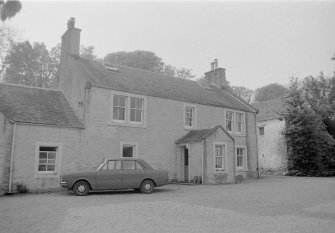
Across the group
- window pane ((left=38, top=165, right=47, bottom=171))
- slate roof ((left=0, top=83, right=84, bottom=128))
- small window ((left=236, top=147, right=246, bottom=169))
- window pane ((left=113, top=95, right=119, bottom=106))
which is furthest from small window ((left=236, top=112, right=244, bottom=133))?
window pane ((left=38, top=165, right=47, bottom=171))

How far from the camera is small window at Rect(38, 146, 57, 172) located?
16984 millimetres

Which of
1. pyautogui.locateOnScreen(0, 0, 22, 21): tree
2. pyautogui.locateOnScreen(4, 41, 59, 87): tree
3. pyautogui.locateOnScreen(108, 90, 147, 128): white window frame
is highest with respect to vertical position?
pyautogui.locateOnScreen(4, 41, 59, 87): tree

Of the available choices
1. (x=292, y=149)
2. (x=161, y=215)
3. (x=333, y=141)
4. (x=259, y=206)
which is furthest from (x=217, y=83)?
(x=161, y=215)

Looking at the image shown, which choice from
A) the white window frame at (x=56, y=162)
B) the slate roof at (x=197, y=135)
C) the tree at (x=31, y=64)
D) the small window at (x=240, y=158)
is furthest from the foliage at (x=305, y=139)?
the tree at (x=31, y=64)

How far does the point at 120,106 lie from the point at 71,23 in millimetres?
6914

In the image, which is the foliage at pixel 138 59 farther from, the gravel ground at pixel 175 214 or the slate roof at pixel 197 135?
the gravel ground at pixel 175 214

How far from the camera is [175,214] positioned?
988 cm

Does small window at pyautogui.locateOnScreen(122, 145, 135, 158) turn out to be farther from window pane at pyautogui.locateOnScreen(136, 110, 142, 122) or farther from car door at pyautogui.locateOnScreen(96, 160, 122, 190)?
car door at pyautogui.locateOnScreen(96, 160, 122, 190)

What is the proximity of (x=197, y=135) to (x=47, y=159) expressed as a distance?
9375mm

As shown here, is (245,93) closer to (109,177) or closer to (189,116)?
(189,116)

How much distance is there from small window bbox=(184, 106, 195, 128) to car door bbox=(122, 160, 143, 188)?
8415 mm

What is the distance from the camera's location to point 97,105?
1891 centimetres

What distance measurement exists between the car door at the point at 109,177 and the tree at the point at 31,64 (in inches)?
1008

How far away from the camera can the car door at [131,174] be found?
15188 millimetres
